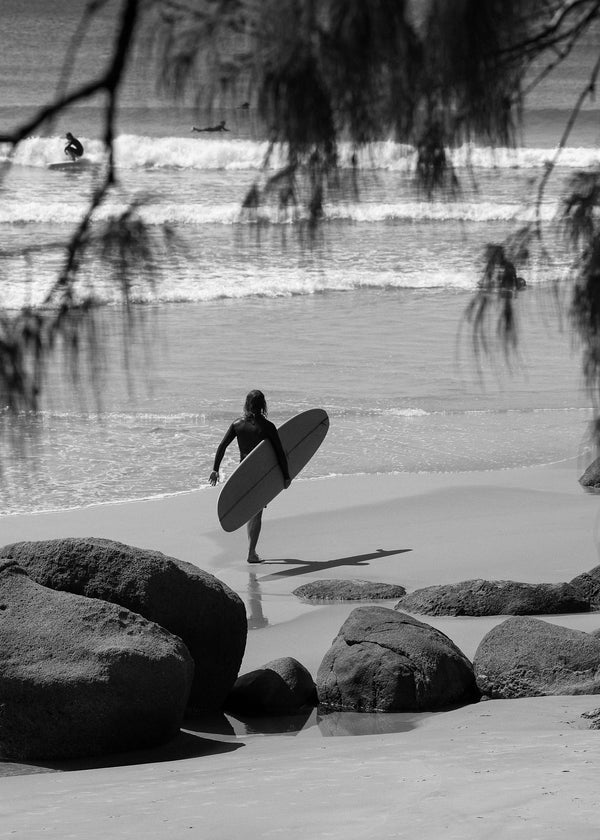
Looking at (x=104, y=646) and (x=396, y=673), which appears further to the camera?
(x=396, y=673)

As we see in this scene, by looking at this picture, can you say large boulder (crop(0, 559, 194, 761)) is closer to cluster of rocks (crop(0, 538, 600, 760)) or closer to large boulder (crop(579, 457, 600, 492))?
cluster of rocks (crop(0, 538, 600, 760))

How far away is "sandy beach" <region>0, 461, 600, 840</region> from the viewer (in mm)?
5375

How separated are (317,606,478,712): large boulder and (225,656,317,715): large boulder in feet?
0.35

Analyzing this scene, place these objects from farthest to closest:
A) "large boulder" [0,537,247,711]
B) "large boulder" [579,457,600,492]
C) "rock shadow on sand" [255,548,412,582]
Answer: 1. "large boulder" [579,457,600,492]
2. "rock shadow on sand" [255,548,412,582]
3. "large boulder" [0,537,247,711]

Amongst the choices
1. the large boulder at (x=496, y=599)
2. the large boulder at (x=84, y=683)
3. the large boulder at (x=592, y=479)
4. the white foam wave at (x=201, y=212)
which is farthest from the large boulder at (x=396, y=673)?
the white foam wave at (x=201, y=212)

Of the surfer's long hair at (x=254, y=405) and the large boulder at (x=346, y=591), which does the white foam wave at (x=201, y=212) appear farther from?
the large boulder at (x=346, y=591)

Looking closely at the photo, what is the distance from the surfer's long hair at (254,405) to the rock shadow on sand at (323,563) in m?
1.29

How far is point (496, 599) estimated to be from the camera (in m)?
8.78

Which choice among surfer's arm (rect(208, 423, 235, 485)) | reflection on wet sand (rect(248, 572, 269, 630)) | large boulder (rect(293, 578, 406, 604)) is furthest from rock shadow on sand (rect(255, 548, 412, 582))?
surfer's arm (rect(208, 423, 235, 485))

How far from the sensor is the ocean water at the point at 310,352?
6.79m

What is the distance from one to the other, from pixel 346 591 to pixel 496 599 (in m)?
1.14

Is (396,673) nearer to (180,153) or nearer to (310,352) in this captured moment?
(310,352)

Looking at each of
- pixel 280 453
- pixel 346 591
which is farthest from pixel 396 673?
pixel 280 453

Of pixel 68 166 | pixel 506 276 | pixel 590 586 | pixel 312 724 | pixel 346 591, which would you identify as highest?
pixel 68 166
